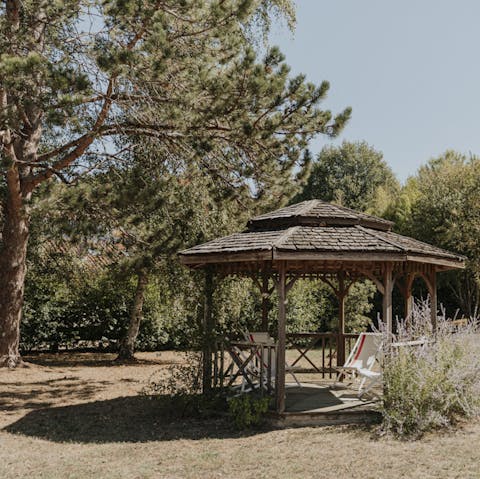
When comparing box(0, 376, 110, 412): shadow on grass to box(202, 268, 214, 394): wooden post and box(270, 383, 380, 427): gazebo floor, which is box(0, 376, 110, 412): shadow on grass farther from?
box(270, 383, 380, 427): gazebo floor

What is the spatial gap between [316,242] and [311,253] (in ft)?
1.17

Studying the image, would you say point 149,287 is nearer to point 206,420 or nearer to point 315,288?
point 315,288

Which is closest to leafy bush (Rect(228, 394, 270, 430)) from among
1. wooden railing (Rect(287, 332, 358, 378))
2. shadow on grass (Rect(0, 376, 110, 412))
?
wooden railing (Rect(287, 332, 358, 378))

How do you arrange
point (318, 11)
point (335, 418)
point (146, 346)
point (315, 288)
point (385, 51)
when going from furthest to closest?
point (315, 288) → point (146, 346) → point (385, 51) → point (318, 11) → point (335, 418)

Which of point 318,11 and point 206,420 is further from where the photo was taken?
point 318,11

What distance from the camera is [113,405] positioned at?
1077cm

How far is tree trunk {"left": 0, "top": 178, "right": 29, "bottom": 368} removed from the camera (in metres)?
13.7

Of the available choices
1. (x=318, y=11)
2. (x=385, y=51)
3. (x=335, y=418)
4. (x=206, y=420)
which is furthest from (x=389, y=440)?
(x=385, y=51)

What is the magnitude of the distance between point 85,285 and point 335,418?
1178 cm

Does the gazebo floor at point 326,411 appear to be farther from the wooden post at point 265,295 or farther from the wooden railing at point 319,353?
the wooden post at point 265,295

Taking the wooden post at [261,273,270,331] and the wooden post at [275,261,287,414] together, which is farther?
the wooden post at [261,273,270,331]

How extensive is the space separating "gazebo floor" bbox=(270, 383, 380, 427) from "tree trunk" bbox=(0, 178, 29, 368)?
7.25 meters

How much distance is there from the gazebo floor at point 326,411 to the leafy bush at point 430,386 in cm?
51

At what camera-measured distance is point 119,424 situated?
9.30 m
